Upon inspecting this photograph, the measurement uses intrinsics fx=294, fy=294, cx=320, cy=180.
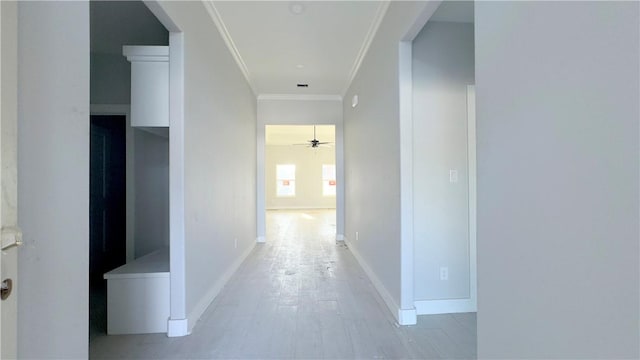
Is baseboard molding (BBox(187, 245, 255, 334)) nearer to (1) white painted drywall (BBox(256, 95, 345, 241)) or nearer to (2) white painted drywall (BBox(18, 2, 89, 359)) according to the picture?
(2) white painted drywall (BBox(18, 2, 89, 359))

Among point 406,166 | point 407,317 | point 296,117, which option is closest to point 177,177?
point 406,166

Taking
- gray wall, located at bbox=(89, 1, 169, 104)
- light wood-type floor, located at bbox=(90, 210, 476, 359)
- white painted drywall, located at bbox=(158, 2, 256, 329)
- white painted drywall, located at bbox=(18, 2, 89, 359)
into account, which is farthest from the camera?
gray wall, located at bbox=(89, 1, 169, 104)

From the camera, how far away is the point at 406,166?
2254mm

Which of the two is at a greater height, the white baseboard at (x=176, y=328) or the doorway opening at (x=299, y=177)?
the doorway opening at (x=299, y=177)

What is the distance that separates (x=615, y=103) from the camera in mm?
714

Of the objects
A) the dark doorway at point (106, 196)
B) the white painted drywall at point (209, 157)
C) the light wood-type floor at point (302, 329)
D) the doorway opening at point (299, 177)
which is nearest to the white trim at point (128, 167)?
the dark doorway at point (106, 196)

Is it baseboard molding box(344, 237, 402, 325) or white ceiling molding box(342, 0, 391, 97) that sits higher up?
white ceiling molding box(342, 0, 391, 97)

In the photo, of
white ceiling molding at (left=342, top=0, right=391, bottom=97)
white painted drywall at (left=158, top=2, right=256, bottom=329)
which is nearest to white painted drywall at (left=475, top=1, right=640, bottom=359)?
white ceiling molding at (left=342, top=0, right=391, bottom=97)

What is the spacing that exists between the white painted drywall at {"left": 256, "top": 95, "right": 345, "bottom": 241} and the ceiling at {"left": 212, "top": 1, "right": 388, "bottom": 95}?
0.80 meters

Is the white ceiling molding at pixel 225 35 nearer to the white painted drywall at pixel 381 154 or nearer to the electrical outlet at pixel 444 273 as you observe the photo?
the white painted drywall at pixel 381 154

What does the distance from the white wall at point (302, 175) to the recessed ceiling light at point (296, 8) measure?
364 inches

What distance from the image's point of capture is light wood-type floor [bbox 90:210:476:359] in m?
1.89

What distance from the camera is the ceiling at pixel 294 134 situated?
9.48 meters

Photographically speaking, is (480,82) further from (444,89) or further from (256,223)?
(256,223)
